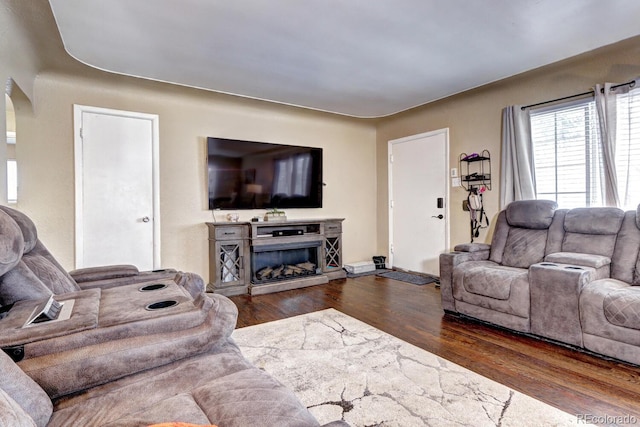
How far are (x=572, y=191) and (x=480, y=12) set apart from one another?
2133 millimetres

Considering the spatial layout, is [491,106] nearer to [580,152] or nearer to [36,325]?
[580,152]

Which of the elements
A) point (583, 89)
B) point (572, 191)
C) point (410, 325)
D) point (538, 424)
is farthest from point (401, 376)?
point (583, 89)

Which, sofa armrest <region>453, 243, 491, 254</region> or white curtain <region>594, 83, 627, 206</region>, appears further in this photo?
sofa armrest <region>453, 243, 491, 254</region>

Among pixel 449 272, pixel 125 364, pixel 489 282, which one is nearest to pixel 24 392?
pixel 125 364

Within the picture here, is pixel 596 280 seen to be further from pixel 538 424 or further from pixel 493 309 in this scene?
pixel 538 424

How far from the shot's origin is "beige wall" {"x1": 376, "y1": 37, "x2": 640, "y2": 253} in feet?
9.99

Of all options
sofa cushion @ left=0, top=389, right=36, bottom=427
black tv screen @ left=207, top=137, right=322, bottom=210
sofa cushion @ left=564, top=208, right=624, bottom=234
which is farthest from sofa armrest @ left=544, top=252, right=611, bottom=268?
sofa cushion @ left=0, top=389, right=36, bottom=427

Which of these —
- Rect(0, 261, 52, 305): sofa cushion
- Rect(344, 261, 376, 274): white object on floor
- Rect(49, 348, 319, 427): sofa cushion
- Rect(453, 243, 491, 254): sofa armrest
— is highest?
Rect(0, 261, 52, 305): sofa cushion

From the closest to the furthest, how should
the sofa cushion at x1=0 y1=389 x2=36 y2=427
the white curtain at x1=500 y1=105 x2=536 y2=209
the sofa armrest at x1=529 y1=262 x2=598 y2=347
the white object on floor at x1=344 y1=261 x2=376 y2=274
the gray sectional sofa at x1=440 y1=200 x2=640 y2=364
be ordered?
the sofa cushion at x1=0 y1=389 x2=36 y2=427 → the gray sectional sofa at x1=440 y1=200 x2=640 y2=364 → the sofa armrest at x1=529 y1=262 x2=598 y2=347 → the white curtain at x1=500 y1=105 x2=536 y2=209 → the white object on floor at x1=344 y1=261 x2=376 y2=274

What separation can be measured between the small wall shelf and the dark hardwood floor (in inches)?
56.4

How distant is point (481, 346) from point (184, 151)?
375 centimetres

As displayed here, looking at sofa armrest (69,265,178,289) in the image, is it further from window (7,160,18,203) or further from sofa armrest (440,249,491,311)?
sofa armrest (440,249,491,311)

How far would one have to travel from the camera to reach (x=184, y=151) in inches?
160

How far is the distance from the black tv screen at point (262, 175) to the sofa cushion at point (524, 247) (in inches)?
103
